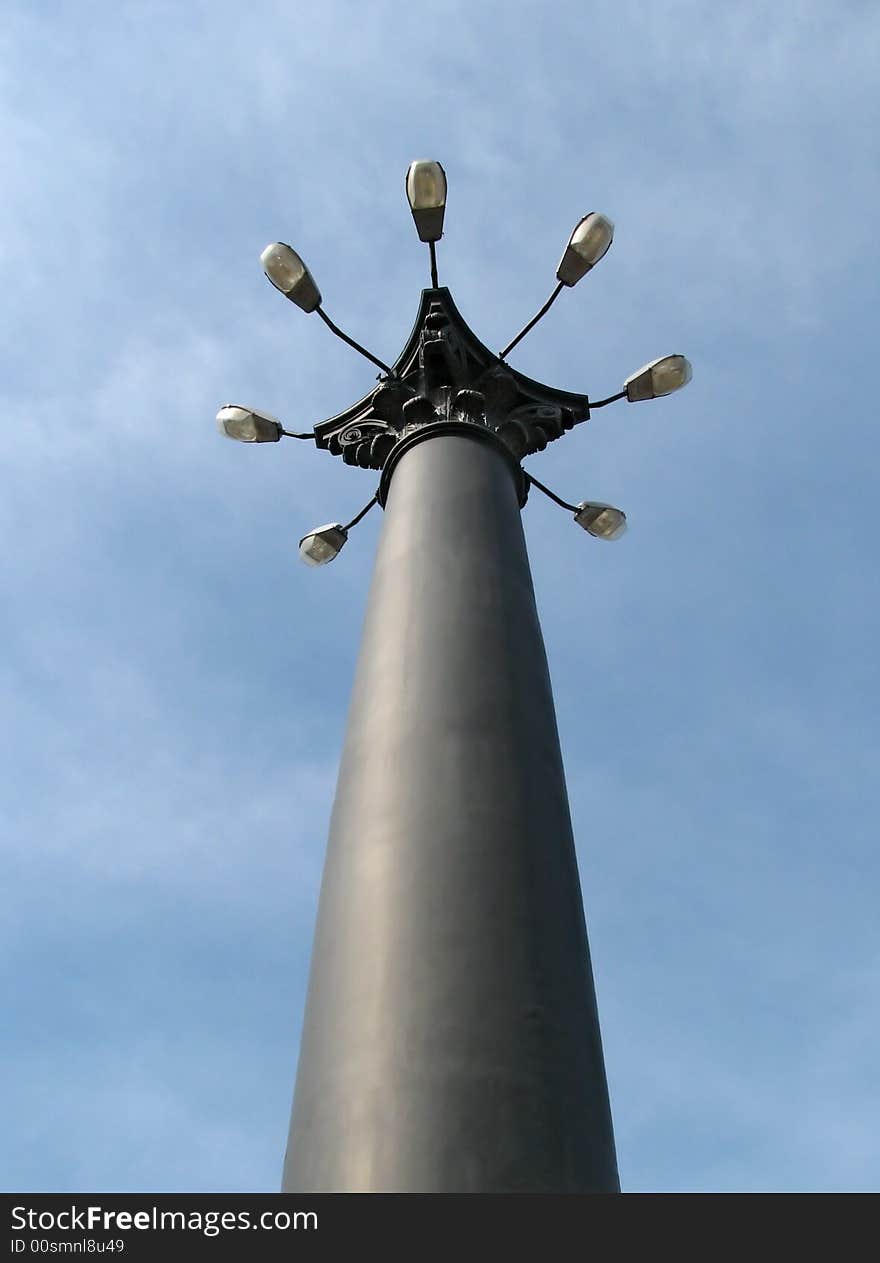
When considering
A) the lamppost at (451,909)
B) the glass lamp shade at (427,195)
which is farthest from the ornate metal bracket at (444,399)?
the lamppost at (451,909)

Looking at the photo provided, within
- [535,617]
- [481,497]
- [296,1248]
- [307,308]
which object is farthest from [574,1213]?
[307,308]

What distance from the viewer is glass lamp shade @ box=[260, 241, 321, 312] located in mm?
15086

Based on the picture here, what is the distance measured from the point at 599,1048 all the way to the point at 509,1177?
1.24 metres

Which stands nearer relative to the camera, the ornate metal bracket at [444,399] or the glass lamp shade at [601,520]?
the ornate metal bracket at [444,399]

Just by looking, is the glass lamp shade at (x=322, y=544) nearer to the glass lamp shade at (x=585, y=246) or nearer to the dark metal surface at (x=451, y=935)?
the glass lamp shade at (x=585, y=246)

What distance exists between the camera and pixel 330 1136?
676cm

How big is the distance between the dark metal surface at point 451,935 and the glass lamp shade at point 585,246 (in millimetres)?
6368

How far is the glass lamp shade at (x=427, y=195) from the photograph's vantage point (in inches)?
581

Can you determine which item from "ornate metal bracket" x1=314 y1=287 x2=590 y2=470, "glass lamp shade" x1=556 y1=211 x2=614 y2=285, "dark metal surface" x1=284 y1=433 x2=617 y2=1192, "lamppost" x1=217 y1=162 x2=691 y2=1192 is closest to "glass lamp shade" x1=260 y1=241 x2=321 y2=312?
"ornate metal bracket" x1=314 y1=287 x2=590 y2=470

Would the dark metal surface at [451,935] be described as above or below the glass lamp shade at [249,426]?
below

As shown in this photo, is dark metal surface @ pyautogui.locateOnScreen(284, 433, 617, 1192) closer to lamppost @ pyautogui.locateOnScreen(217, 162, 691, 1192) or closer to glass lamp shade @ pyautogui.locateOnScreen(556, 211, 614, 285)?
lamppost @ pyautogui.locateOnScreen(217, 162, 691, 1192)

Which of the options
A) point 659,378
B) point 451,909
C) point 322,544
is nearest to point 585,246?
point 659,378

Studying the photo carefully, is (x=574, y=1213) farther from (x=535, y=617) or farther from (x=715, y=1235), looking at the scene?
(x=535, y=617)

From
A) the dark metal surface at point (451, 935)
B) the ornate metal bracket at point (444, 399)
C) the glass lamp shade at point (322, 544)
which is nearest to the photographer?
the dark metal surface at point (451, 935)
